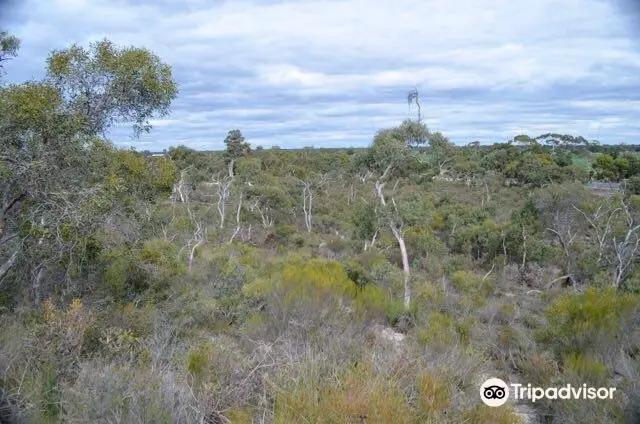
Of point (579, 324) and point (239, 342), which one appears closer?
point (239, 342)

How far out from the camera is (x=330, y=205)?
46906 mm

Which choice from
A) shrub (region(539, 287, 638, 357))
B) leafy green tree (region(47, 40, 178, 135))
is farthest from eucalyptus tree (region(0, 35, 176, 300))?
shrub (region(539, 287, 638, 357))

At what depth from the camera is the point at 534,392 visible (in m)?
6.66

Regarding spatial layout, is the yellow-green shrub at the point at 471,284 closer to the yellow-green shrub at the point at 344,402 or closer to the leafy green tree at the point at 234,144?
the yellow-green shrub at the point at 344,402

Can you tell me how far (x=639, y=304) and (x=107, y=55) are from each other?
9364mm

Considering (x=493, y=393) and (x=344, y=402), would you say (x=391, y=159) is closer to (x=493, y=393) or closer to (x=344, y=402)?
(x=493, y=393)

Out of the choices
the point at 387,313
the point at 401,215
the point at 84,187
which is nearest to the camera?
the point at 84,187

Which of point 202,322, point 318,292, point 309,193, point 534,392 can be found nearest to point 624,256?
point 318,292

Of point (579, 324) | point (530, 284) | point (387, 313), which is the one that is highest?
point (579, 324)

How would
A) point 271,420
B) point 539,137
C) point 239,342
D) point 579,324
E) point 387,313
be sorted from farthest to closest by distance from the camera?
1. point 539,137
2. point 387,313
3. point 579,324
4. point 239,342
5. point 271,420

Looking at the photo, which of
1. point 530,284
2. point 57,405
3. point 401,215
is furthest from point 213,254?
point 57,405

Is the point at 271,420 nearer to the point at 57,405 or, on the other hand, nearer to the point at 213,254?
the point at 57,405

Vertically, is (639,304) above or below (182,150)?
below

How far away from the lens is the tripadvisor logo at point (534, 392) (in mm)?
4906
